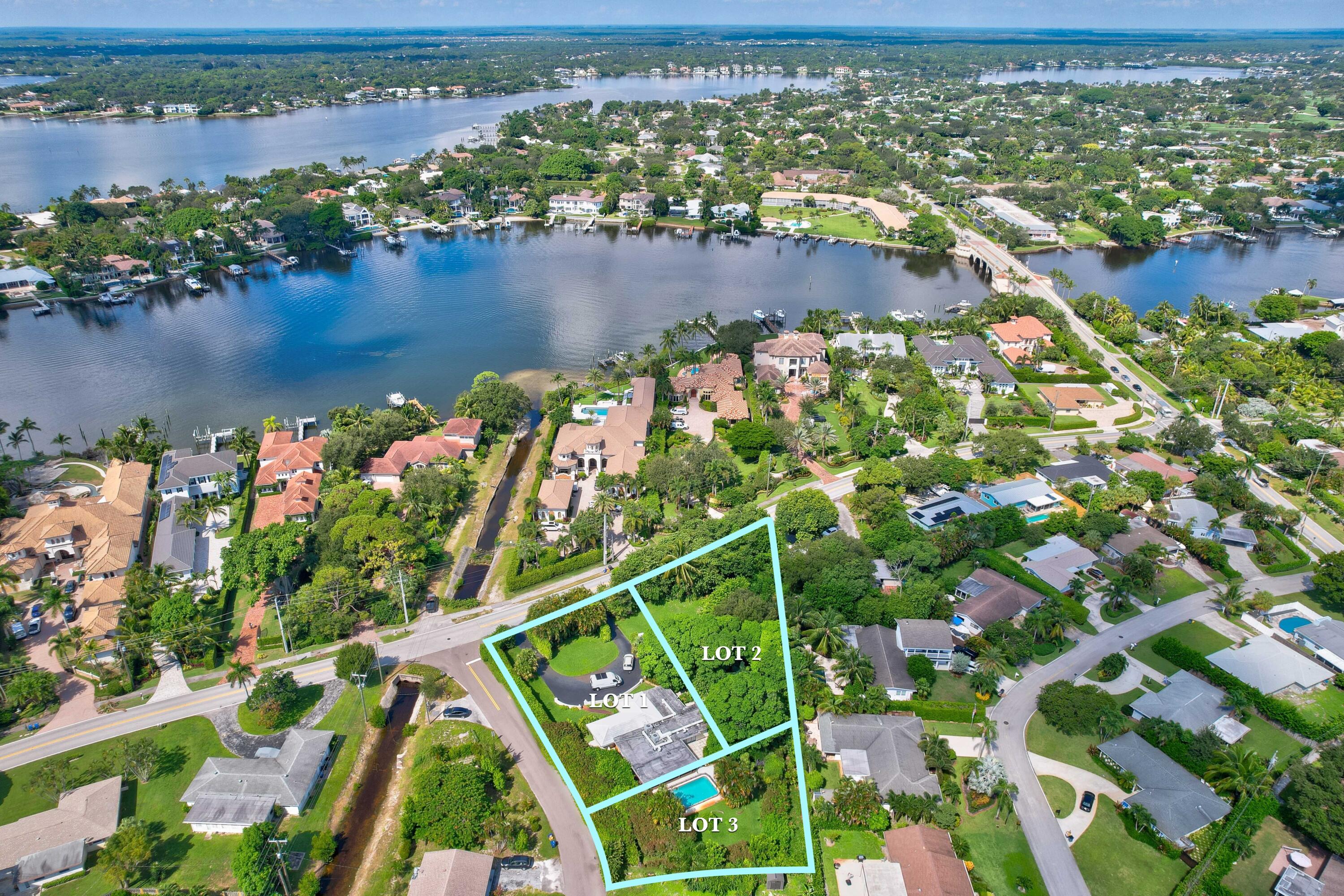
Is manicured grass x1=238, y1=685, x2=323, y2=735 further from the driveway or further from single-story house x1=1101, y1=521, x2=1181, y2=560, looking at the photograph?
single-story house x1=1101, y1=521, x2=1181, y2=560

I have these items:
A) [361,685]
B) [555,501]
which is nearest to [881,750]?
[361,685]

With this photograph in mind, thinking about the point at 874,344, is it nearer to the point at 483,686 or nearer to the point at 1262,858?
the point at 483,686

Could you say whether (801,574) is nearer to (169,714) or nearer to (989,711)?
(989,711)

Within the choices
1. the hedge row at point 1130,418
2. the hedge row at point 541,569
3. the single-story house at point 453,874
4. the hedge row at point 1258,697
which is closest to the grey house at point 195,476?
the hedge row at point 541,569

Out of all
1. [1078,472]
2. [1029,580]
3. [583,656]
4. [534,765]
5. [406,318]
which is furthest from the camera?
[406,318]

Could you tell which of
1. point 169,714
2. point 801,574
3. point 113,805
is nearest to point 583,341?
point 801,574
